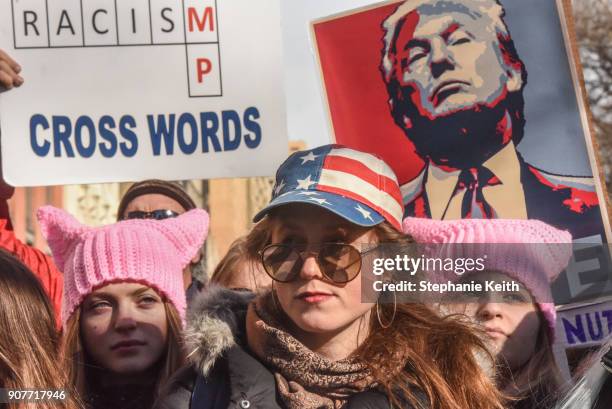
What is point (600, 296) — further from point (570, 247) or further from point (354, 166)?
point (354, 166)

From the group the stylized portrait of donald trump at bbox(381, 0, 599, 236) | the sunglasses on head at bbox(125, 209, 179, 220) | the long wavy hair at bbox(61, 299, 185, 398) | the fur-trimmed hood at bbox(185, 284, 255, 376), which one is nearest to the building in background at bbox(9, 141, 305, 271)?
the sunglasses on head at bbox(125, 209, 179, 220)

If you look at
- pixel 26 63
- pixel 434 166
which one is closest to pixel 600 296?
pixel 434 166

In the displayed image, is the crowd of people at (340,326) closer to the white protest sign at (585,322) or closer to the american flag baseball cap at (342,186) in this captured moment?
the american flag baseball cap at (342,186)

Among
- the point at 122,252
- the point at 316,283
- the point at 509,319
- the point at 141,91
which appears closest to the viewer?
the point at 316,283

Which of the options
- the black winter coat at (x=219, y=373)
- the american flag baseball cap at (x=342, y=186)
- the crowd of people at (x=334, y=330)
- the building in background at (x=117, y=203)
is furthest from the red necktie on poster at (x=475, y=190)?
the building in background at (x=117, y=203)

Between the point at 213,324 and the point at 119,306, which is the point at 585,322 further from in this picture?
the point at 119,306

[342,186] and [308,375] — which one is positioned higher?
[342,186]

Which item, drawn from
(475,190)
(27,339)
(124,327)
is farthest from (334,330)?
(475,190)

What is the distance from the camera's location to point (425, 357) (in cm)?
232

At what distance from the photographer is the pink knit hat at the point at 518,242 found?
2.73 m

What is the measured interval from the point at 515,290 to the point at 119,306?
1.15 metres

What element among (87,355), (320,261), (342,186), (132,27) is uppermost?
(132,27)

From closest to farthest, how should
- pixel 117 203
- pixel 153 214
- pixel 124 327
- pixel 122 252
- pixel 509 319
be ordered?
pixel 509 319
pixel 124 327
pixel 122 252
pixel 153 214
pixel 117 203

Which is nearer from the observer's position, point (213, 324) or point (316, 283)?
point (316, 283)
